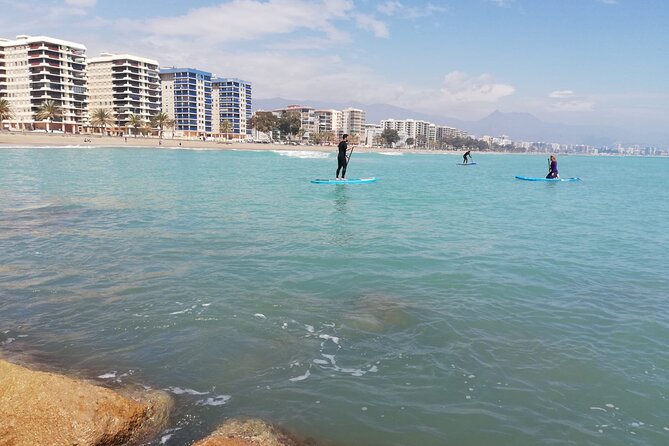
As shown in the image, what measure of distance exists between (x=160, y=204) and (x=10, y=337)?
45.3 feet

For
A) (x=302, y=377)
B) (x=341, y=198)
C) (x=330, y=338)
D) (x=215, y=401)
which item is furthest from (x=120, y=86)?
A: (x=215, y=401)

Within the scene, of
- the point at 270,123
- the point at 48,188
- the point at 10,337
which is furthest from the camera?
the point at 270,123

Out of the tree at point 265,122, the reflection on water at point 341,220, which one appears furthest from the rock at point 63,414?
the tree at point 265,122

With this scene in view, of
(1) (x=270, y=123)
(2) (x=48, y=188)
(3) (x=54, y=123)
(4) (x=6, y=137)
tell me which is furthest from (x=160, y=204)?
(1) (x=270, y=123)

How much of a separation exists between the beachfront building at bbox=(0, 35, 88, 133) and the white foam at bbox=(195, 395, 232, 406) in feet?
465

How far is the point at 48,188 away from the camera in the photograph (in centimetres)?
2425

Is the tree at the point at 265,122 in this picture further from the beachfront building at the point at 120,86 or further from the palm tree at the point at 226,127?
A: the beachfront building at the point at 120,86

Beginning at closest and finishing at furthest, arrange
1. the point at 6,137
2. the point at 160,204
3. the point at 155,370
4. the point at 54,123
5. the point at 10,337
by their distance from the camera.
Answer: the point at 155,370
the point at 10,337
the point at 160,204
the point at 6,137
the point at 54,123

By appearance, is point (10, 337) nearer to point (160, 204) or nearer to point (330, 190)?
point (160, 204)

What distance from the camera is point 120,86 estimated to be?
499 ft

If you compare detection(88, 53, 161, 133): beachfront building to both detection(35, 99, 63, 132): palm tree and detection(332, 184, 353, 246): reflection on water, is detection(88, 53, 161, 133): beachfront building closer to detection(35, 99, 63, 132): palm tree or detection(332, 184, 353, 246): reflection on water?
detection(35, 99, 63, 132): palm tree

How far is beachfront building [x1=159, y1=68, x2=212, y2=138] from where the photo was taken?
18412 centimetres

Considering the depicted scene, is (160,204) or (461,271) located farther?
(160,204)

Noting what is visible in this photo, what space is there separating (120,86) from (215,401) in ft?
548
